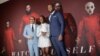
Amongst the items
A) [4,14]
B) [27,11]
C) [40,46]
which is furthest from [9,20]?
[40,46]

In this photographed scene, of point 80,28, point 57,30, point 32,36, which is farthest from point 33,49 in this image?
point 80,28

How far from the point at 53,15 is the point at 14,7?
2.19 feet

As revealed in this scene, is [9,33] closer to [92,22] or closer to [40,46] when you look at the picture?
[40,46]

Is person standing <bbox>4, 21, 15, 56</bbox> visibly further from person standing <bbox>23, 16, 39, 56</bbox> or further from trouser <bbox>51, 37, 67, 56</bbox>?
trouser <bbox>51, 37, 67, 56</bbox>

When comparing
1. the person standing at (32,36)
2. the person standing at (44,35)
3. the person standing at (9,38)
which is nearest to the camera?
the person standing at (44,35)

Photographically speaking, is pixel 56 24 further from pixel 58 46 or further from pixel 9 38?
pixel 9 38

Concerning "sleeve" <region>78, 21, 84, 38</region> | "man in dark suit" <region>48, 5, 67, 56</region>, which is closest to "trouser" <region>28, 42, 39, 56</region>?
"man in dark suit" <region>48, 5, 67, 56</region>

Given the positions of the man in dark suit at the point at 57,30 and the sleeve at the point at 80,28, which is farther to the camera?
the man in dark suit at the point at 57,30

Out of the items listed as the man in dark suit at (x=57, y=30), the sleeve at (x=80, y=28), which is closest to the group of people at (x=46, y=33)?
the man in dark suit at (x=57, y=30)

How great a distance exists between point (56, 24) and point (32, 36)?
38cm

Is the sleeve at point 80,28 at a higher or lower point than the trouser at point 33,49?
higher

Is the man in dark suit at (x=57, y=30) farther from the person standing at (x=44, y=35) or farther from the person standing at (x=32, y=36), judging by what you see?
the person standing at (x=32, y=36)

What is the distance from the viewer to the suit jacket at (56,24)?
8.45 ft

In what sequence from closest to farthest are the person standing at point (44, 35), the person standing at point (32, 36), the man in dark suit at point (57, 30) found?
the man in dark suit at point (57, 30) < the person standing at point (44, 35) < the person standing at point (32, 36)
